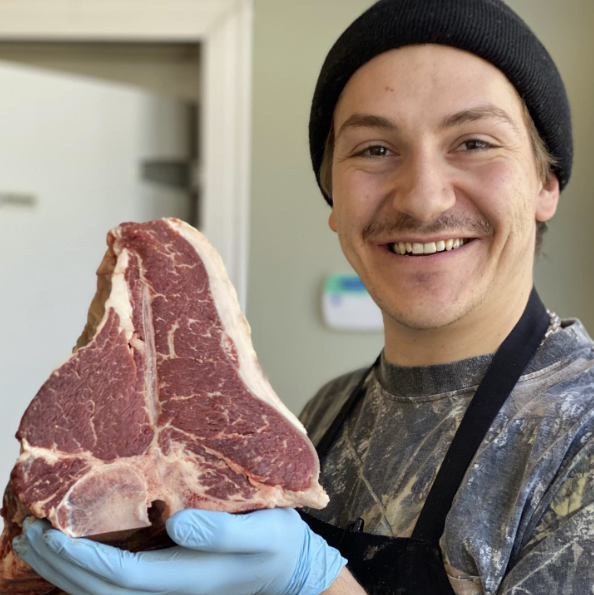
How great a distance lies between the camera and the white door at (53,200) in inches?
103

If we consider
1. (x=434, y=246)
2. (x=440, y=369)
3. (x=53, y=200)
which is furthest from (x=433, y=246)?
(x=53, y=200)

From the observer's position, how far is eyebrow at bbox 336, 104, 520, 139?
42.1 inches

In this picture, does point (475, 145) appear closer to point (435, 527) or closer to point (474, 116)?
point (474, 116)

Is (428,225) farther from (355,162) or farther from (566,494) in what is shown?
(566,494)

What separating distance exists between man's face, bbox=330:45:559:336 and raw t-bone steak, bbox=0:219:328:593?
0.99 ft

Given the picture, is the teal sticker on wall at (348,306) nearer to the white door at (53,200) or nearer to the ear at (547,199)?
the white door at (53,200)

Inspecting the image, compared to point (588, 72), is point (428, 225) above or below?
below

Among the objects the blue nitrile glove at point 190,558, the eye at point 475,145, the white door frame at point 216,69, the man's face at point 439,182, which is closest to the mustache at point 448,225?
the man's face at point 439,182

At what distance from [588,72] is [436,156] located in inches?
65.1

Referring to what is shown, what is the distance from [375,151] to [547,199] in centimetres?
34

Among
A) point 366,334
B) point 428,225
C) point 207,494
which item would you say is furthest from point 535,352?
point 366,334

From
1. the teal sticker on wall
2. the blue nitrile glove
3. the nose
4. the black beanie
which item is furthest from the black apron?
the teal sticker on wall

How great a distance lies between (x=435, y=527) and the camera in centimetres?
101

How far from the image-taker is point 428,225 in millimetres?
1097
